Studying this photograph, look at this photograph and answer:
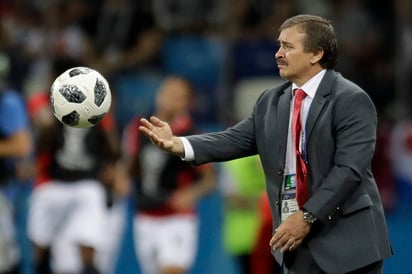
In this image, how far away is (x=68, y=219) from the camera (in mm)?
9492

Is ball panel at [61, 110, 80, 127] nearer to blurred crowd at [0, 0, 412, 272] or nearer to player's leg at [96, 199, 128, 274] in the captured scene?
player's leg at [96, 199, 128, 274]

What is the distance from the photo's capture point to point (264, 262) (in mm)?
8883

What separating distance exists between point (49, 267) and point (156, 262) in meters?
0.86

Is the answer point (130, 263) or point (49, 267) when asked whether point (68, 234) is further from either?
point (130, 263)

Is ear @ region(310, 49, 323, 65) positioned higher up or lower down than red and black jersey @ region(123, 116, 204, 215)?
higher up

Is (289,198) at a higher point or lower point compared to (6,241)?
higher

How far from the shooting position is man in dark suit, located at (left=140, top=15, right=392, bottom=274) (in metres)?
5.36

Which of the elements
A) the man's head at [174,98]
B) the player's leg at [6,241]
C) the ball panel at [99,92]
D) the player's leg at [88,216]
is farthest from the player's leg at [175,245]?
the ball panel at [99,92]

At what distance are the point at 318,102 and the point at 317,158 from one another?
0.26 metres

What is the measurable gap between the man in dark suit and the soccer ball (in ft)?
1.73

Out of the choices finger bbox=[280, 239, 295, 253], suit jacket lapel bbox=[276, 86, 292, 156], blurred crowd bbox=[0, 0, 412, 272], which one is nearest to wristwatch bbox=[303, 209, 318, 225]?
finger bbox=[280, 239, 295, 253]

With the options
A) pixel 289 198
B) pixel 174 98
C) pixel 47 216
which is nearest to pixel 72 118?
pixel 289 198

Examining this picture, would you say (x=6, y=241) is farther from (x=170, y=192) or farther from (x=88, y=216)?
(x=170, y=192)

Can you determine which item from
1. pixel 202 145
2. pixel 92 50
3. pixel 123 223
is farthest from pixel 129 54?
pixel 202 145
